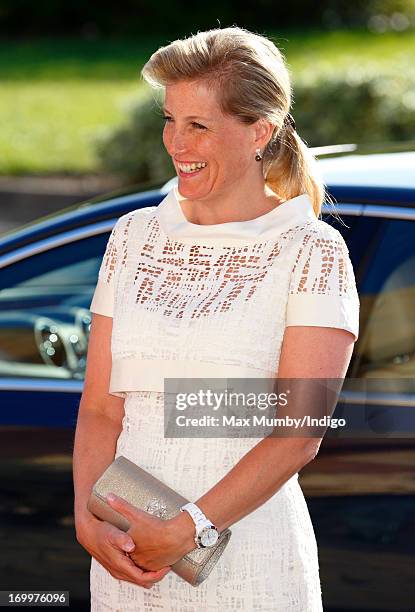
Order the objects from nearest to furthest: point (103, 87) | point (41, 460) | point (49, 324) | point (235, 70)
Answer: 1. point (235, 70)
2. point (41, 460)
3. point (49, 324)
4. point (103, 87)

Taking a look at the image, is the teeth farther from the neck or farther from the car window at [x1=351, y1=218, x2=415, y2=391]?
the car window at [x1=351, y1=218, x2=415, y2=391]

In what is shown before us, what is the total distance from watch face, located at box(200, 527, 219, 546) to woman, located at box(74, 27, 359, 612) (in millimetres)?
17

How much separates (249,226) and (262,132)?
0.61 ft

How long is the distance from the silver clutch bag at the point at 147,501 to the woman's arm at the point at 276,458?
4cm

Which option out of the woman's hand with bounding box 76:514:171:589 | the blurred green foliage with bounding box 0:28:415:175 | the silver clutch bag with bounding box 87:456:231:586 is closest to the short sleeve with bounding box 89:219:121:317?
the silver clutch bag with bounding box 87:456:231:586

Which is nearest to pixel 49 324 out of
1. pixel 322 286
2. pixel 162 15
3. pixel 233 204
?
pixel 233 204

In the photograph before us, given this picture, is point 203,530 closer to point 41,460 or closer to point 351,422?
point 351,422

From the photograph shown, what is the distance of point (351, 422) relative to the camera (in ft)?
10.5

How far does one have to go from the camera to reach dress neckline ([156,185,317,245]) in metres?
2.55

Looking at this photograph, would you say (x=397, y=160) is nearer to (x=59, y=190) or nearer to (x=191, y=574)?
(x=191, y=574)

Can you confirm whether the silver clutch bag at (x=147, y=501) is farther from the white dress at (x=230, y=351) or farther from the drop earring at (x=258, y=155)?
the drop earring at (x=258, y=155)

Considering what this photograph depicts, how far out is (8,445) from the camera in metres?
3.39

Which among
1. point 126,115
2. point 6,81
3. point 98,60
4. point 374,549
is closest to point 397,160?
point 374,549

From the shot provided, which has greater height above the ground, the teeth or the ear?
the ear
